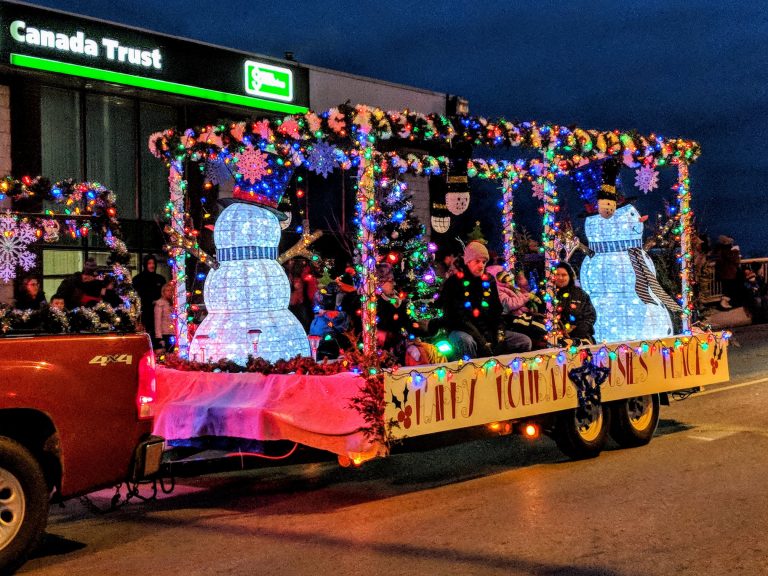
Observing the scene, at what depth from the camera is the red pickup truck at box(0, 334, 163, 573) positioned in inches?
218

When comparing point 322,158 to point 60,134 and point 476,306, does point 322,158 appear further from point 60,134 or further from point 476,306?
point 60,134

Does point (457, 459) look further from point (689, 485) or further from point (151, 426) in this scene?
point (151, 426)

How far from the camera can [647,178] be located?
11.0 meters

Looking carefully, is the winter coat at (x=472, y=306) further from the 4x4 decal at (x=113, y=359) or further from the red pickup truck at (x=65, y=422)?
the 4x4 decal at (x=113, y=359)

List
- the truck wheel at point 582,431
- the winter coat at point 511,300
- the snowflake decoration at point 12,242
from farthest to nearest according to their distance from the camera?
1. the winter coat at point 511,300
2. the truck wheel at point 582,431
3. the snowflake decoration at point 12,242

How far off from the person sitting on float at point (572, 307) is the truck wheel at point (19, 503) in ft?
19.0

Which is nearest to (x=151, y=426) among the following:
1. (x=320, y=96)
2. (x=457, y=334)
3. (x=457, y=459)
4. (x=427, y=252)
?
(x=457, y=334)

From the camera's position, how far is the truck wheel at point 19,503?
5500mm

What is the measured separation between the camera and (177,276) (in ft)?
32.1

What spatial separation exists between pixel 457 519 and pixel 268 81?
15.7m

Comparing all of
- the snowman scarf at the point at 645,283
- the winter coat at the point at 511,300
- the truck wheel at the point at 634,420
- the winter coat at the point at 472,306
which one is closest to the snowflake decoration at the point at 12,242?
the winter coat at the point at 472,306

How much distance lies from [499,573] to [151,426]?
97.8 inches

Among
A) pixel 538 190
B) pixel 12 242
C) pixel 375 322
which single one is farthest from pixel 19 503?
pixel 538 190

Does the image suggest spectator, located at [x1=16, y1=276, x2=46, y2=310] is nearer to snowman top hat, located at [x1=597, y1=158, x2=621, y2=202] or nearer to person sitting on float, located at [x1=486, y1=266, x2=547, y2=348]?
person sitting on float, located at [x1=486, y1=266, x2=547, y2=348]
